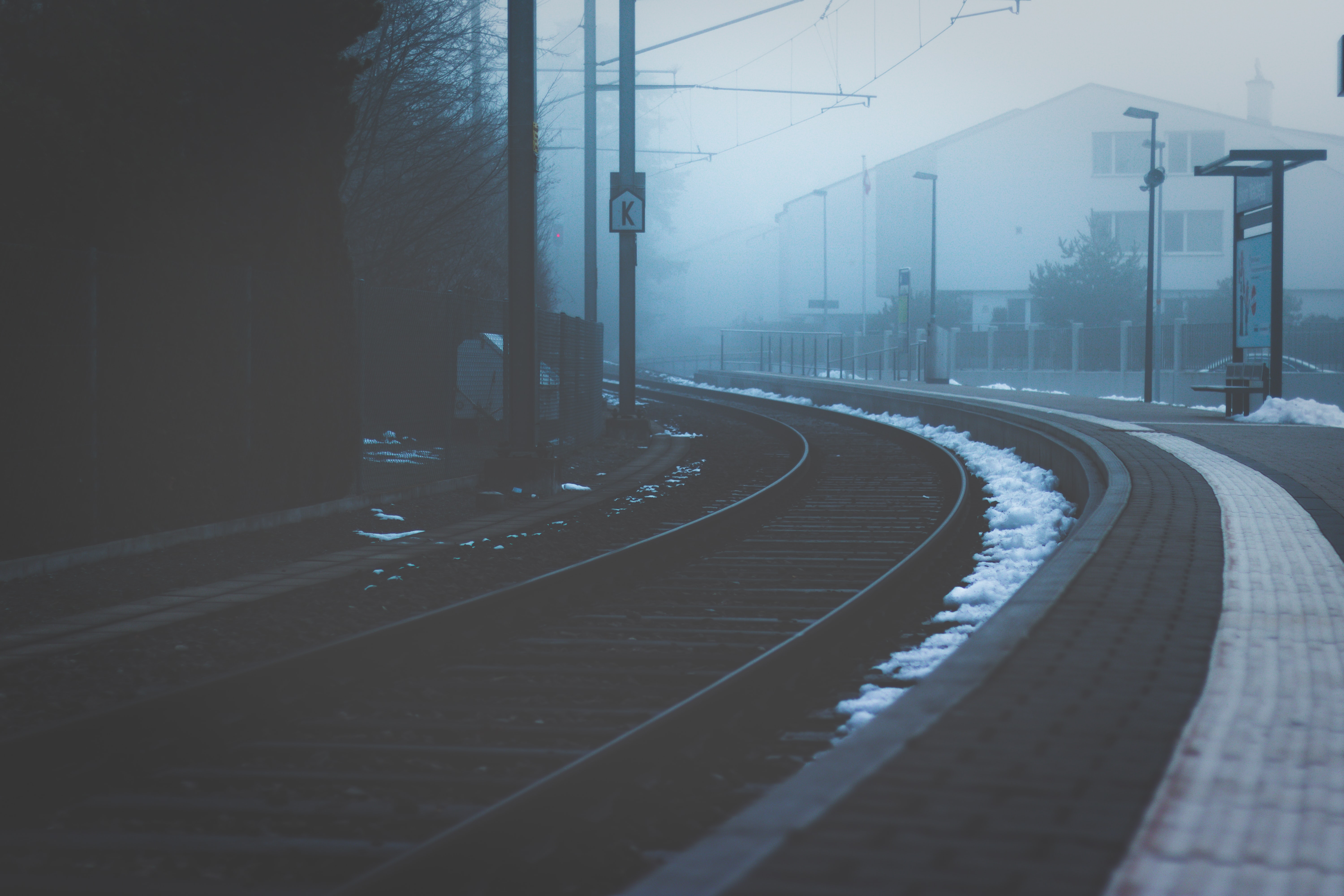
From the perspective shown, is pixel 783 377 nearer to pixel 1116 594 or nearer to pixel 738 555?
pixel 738 555

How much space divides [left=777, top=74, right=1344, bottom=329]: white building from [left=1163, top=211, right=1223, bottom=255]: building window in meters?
0.06

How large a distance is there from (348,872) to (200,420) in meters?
7.24

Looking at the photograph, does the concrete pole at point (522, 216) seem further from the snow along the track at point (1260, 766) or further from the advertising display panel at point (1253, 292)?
the advertising display panel at point (1253, 292)

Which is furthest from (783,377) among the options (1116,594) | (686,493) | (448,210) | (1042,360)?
(1116,594)

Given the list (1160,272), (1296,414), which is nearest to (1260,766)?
(1296,414)

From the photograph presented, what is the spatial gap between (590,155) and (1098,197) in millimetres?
41941

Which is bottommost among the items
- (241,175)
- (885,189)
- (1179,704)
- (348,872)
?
(348,872)

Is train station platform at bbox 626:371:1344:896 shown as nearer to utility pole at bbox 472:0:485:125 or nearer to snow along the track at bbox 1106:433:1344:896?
snow along the track at bbox 1106:433:1344:896

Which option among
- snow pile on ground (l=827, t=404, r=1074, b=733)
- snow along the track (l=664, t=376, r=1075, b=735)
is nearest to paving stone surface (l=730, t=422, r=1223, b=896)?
snow along the track (l=664, t=376, r=1075, b=735)

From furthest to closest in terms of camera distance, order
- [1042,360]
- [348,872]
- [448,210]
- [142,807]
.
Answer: [1042,360] → [448,210] → [142,807] → [348,872]

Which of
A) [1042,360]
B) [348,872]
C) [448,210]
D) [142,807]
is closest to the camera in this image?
[348,872]

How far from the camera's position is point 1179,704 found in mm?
3805

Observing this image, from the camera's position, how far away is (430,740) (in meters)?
5.00

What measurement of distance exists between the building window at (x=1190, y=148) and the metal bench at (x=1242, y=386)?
43005mm
